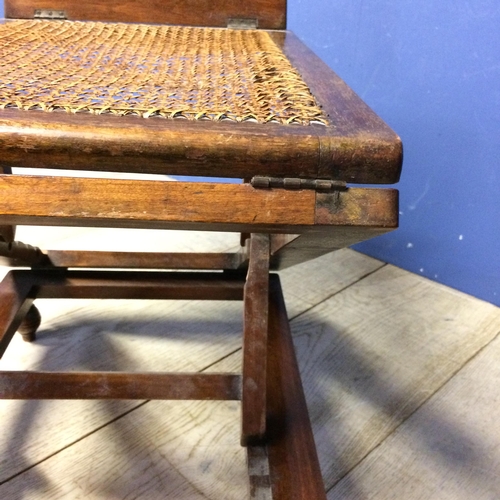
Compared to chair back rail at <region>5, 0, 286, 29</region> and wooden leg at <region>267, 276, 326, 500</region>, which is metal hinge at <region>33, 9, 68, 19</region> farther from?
wooden leg at <region>267, 276, 326, 500</region>

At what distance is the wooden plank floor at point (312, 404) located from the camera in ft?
2.52

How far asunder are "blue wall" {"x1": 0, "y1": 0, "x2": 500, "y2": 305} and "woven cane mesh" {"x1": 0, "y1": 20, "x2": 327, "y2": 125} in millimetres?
484

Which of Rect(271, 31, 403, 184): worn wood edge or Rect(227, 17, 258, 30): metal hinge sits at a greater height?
Rect(227, 17, 258, 30): metal hinge

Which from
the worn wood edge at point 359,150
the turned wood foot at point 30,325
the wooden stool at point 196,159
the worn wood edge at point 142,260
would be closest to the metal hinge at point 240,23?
the wooden stool at point 196,159

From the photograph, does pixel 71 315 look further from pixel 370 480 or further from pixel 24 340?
pixel 370 480

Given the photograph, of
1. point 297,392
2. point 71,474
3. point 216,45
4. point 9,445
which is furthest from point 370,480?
point 216,45

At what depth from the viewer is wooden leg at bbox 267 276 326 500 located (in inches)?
24.5

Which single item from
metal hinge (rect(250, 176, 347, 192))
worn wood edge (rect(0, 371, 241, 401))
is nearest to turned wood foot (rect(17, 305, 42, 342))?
worn wood edge (rect(0, 371, 241, 401))

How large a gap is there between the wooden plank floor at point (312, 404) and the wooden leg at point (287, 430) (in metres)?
0.13

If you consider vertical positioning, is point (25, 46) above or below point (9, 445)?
above

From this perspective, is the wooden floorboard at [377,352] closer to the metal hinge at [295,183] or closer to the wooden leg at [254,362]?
the wooden leg at [254,362]

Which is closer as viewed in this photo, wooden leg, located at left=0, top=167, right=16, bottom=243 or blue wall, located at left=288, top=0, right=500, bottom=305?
wooden leg, located at left=0, top=167, right=16, bottom=243

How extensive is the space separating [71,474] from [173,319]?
43 cm

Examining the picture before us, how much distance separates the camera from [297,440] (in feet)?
2.23
